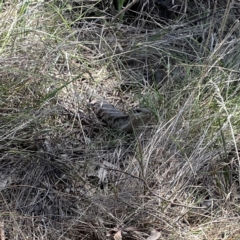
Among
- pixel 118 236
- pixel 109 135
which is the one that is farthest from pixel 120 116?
pixel 118 236

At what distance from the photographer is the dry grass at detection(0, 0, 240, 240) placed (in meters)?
2.12

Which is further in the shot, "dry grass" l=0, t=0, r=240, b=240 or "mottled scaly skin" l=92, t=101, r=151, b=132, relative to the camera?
"mottled scaly skin" l=92, t=101, r=151, b=132

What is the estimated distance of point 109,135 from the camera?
2547 mm

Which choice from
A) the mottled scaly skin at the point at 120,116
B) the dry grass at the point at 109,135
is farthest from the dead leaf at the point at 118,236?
the mottled scaly skin at the point at 120,116

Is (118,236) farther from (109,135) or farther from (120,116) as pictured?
(120,116)

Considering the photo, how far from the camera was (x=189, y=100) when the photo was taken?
8.05 ft

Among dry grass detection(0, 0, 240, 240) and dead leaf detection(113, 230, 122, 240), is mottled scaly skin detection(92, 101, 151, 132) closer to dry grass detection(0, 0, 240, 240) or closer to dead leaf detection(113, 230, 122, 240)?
dry grass detection(0, 0, 240, 240)

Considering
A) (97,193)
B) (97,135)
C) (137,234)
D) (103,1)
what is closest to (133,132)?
(97,135)

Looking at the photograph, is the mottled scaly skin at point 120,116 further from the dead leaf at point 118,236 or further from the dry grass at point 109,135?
the dead leaf at point 118,236

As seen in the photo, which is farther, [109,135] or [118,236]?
[109,135]

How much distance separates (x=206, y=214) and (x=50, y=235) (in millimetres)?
622

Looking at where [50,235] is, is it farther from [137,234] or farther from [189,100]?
[189,100]

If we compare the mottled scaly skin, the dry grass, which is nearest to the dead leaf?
the dry grass

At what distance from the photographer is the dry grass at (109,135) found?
83.6 inches
